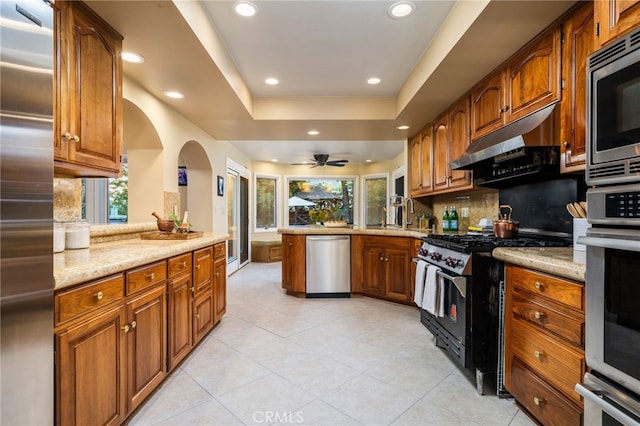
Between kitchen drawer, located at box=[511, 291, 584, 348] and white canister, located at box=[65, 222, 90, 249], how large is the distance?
2565 millimetres

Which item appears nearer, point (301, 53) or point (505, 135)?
point (505, 135)

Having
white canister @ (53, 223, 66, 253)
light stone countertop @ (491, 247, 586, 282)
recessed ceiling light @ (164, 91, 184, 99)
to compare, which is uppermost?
recessed ceiling light @ (164, 91, 184, 99)

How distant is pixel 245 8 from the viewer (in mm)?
2018

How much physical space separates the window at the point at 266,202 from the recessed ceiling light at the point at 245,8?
17.8 ft

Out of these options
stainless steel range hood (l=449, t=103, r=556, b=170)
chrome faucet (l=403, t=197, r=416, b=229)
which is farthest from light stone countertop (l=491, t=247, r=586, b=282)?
chrome faucet (l=403, t=197, r=416, b=229)

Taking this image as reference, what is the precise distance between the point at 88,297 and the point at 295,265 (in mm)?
2915

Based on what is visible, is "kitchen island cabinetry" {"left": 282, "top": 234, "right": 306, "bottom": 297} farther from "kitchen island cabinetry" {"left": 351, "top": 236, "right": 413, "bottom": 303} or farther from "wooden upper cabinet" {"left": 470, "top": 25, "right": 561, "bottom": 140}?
"wooden upper cabinet" {"left": 470, "top": 25, "right": 561, "bottom": 140}

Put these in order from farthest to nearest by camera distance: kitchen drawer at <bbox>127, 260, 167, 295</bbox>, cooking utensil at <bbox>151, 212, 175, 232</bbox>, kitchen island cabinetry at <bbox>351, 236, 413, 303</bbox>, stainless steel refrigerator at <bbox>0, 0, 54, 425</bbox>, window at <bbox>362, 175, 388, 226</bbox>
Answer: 1. window at <bbox>362, 175, 388, 226</bbox>
2. kitchen island cabinetry at <bbox>351, 236, 413, 303</bbox>
3. cooking utensil at <bbox>151, 212, 175, 232</bbox>
4. kitchen drawer at <bbox>127, 260, 167, 295</bbox>
5. stainless steel refrigerator at <bbox>0, 0, 54, 425</bbox>

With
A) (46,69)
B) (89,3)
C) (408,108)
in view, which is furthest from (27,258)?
(408,108)

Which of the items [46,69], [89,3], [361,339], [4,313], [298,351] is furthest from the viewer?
[361,339]

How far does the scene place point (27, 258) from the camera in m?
0.96

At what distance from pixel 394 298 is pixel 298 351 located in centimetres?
167

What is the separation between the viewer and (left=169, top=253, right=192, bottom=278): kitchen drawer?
2.01 meters

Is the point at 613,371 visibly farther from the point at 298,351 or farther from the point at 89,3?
the point at 89,3
